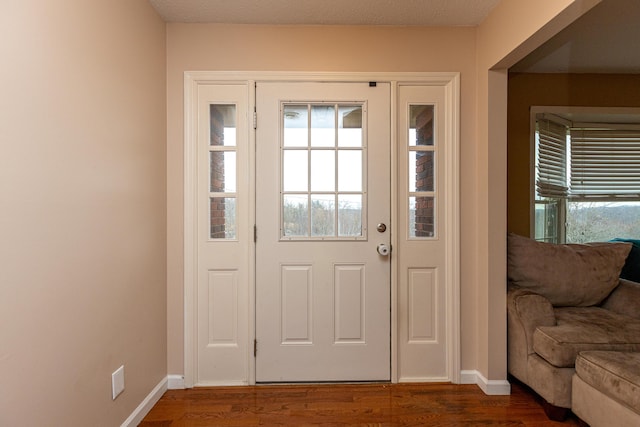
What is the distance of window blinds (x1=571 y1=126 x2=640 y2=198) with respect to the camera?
10.7 feet

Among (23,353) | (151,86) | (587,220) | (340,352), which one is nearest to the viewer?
(23,353)

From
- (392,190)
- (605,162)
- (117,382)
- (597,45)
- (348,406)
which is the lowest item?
(348,406)

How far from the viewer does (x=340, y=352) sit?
8.17ft

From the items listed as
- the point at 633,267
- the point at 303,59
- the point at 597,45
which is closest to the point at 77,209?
the point at 303,59

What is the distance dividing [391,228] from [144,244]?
1521 millimetres

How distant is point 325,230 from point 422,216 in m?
0.66

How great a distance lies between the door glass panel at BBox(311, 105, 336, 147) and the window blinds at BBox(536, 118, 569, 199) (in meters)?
1.82

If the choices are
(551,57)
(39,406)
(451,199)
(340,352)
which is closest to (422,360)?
(340,352)

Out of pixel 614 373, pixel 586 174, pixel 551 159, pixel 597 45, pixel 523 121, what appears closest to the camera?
pixel 614 373

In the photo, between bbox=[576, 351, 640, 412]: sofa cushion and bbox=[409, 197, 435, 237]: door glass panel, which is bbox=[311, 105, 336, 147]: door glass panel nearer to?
bbox=[409, 197, 435, 237]: door glass panel

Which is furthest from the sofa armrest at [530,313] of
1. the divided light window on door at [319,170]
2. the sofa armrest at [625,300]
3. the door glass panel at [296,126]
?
the door glass panel at [296,126]

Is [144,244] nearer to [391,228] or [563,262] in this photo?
[391,228]

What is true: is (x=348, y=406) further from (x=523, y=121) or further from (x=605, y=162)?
(x=605, y=162)

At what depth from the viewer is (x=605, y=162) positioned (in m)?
3.32
